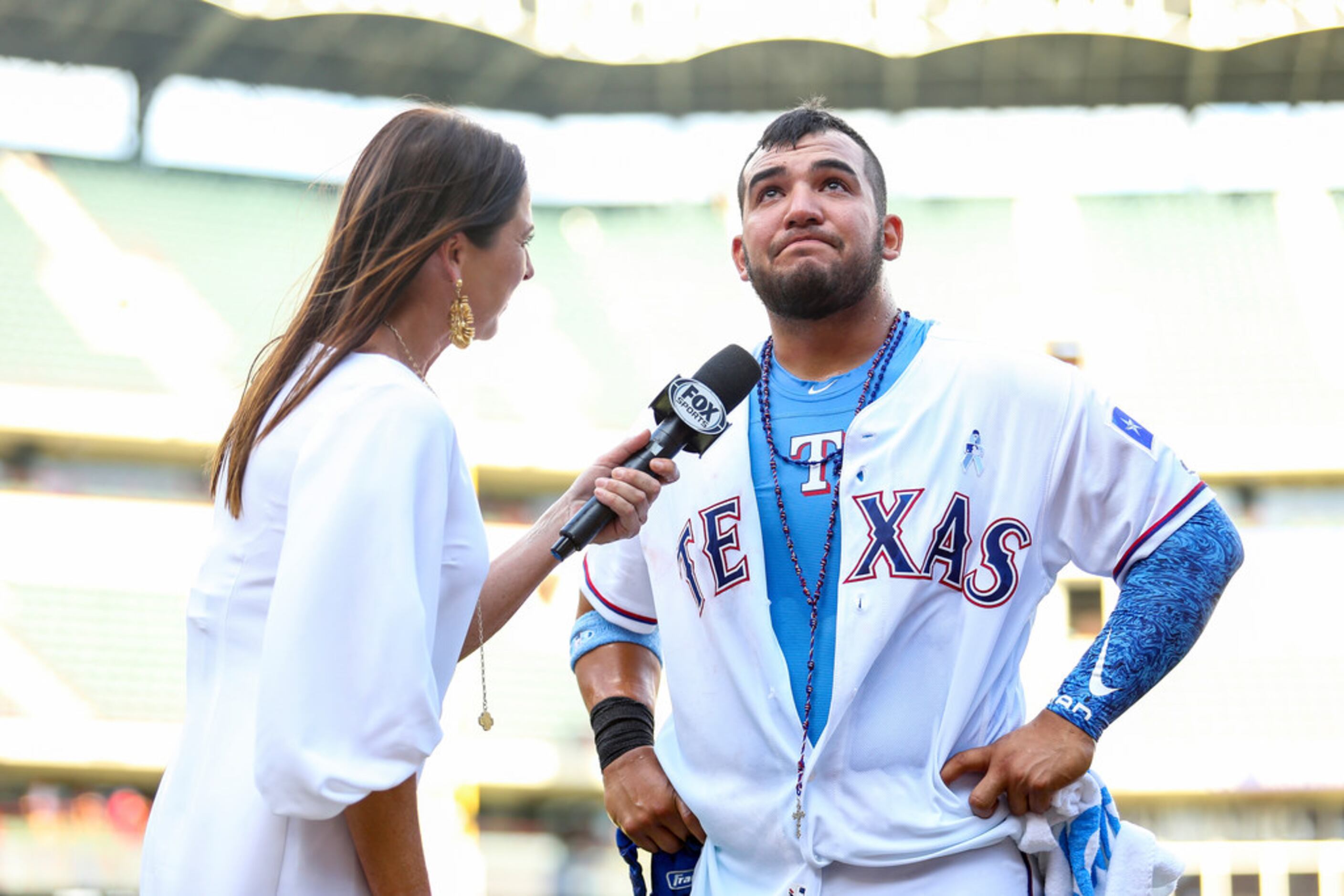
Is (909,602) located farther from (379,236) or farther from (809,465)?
(379,236)

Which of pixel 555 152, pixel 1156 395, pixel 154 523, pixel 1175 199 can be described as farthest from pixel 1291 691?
pixel 154 523

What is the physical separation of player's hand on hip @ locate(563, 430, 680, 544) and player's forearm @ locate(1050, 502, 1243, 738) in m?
0.71

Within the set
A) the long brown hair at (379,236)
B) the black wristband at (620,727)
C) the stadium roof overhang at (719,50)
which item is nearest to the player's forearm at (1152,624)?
the black wristband at (620,727)

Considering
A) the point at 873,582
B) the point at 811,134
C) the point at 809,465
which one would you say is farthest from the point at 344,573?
the point at 811,134

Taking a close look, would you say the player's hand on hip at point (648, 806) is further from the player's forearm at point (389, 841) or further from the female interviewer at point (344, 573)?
the player's forearm at point (389, 841)

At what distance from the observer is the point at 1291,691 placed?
609 inches

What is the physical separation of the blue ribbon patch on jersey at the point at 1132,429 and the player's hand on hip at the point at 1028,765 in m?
0.49

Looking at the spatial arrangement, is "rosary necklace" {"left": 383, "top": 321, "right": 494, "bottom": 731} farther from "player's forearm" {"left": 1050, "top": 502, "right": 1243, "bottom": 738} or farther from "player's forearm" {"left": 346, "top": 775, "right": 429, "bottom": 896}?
"player's forearm" {"left": 1050, "top": 502, "right": 1243, "bottom": 738}

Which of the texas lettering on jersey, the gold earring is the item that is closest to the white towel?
the texas lettering on jersey

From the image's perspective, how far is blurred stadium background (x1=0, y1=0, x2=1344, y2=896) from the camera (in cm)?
1509

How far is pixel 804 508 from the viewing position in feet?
8.45

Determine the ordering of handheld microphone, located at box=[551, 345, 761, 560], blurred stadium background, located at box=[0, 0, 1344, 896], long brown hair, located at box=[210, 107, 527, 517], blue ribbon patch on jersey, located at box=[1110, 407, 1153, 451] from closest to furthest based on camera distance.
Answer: long brown hair, located at box=[210, 107, 527, 517] → handheld microphone, located at box=[551, 345, 761, 560] → blue ribbon patch on jersey, located at box=[1110, 407, 1153, 451] → blurred stadium background, located at box=[0, 0, 1344, 896]

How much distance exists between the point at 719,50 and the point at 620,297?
3.29 metres

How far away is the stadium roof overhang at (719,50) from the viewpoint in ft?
58.3
